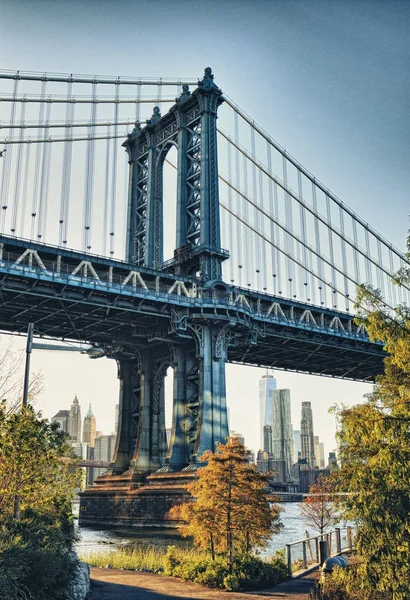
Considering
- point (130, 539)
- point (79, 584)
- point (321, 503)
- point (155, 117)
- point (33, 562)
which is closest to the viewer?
point (33, 562)

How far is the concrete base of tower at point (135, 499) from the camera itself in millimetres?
59531

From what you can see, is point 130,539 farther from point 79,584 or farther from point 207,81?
point 207,81

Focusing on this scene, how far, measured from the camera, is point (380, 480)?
17.1m

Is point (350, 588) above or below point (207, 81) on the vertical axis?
below

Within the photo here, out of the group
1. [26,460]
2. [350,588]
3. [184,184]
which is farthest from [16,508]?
[184,184]

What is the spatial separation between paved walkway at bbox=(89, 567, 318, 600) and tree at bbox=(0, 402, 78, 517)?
3527 mm

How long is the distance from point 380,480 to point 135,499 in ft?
167

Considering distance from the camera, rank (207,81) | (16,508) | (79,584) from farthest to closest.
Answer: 1. (207,81)
2. (16,508)
3. (79,584)

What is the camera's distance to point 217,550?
29.1 metres

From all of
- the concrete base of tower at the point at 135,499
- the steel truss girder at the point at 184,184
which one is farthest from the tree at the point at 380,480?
the steel truss girder at the point at 184,184

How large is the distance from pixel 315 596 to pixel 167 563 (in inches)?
348

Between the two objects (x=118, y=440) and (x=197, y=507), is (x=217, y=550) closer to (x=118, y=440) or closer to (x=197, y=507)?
(x=197, y=507)

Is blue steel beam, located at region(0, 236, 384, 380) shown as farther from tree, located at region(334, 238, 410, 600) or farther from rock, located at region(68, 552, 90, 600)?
rock, located at region(68, 552, 90, 600)

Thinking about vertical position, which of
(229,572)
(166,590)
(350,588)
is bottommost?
(166,590)
